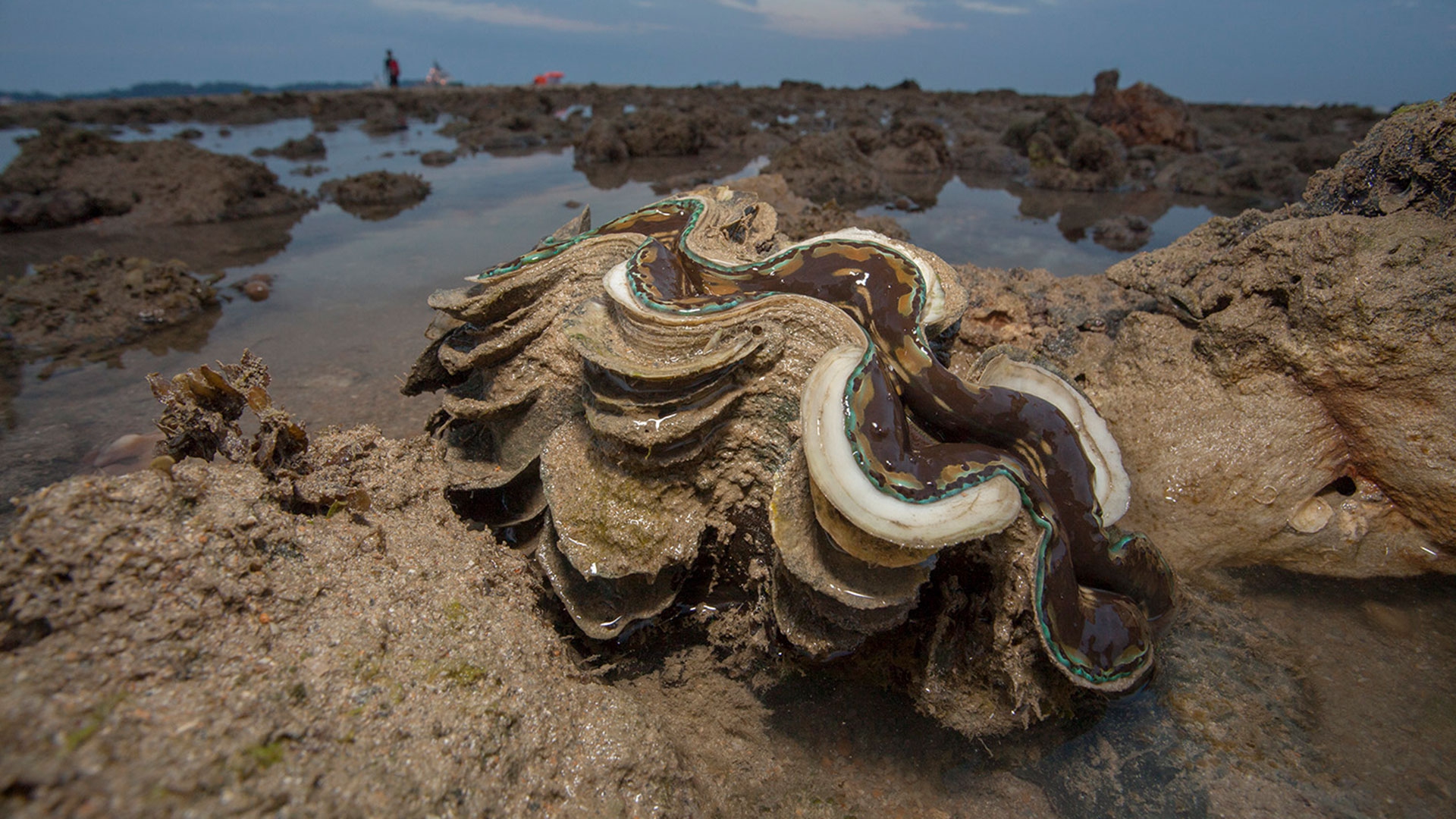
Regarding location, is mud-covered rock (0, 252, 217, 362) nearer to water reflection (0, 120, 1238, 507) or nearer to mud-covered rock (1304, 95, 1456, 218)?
water reflection (0, 120, 1238, 507)

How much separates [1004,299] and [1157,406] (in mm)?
1134

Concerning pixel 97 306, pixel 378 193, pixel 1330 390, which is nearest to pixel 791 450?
pixel 1330 390

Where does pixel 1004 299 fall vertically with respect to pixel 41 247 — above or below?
above

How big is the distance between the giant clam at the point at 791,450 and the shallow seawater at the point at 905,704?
1.18ft

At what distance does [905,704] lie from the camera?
2.75m

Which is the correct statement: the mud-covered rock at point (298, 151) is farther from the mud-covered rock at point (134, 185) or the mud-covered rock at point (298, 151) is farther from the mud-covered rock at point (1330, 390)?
the mud-covered rock at point (1330, 390)

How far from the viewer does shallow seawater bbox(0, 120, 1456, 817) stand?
2447 mm

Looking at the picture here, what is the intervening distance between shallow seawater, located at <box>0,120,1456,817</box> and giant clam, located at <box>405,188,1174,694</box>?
1.18 ft

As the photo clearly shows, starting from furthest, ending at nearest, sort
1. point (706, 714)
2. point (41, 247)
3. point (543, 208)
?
point (543, 208)
point (41, 247)
point (706, 714)

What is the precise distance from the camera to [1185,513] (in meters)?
3.37

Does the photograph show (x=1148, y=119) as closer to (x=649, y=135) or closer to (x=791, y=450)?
(x=649, y=135)

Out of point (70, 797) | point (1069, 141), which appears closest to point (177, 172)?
point (70, 797)

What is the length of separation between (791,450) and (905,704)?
1220 mm

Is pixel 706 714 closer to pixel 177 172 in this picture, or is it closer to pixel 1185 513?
pixel 1185 513
